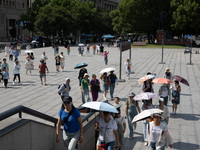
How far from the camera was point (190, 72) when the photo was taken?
79.0 feet

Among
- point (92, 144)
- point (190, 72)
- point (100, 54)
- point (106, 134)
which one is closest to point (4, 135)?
point (106, 134)

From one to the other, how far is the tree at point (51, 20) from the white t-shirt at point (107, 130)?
54612mm

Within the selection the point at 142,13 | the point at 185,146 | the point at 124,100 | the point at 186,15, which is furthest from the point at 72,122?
the point at 142,13

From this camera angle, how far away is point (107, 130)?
21.0 feet

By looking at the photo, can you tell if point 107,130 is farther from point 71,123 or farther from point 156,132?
point 156,132

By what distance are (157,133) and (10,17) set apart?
79860 millimetres

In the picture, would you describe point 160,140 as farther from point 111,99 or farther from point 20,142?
point 111,99

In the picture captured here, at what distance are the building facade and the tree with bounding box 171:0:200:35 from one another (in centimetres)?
3829

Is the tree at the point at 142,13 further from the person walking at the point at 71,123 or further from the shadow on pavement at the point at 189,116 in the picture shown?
the person walking at the point at 71,123

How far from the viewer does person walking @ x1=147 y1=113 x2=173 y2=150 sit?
6.55 metres

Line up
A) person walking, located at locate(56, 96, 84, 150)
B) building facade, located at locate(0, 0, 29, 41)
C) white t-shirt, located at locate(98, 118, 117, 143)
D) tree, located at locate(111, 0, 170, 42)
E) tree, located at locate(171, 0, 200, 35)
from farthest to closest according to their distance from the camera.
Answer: building facade, located at locate(0, 0, 29, 41), tree, located at locate(111, 0, 170, 42), tree, located at locate(171, 0, 200, 35), white t-shirt, located at locate(98, 118, 117, 143), person walking, located at locate(56, 96, 84, 150)

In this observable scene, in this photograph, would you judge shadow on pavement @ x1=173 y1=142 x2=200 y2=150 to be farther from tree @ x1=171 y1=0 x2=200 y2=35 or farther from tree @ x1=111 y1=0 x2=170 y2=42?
tree @ x1=111 y1=0 x2=170 y2=42

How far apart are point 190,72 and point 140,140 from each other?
53.0 feet

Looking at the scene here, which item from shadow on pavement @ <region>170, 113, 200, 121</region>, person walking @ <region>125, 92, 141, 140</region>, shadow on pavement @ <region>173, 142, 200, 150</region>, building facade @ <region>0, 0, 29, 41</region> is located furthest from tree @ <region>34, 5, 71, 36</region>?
shadow on pavement @ <region>173, 142, 200, 150</region>
